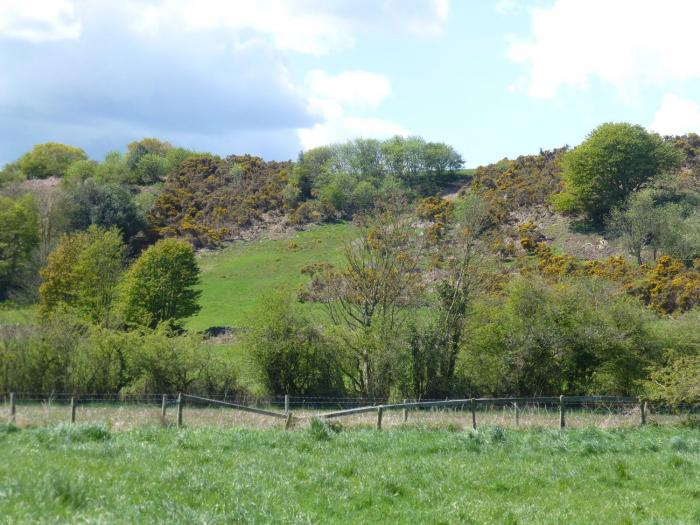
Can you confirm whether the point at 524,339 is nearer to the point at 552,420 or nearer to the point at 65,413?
the point at 552,420

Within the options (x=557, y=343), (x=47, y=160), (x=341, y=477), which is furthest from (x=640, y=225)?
(x=47, y=160)

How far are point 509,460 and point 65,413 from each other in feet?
44.3

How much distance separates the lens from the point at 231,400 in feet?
93.4

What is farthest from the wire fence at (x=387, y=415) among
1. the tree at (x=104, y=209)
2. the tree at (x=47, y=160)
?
the tree at (x=47, y=160)

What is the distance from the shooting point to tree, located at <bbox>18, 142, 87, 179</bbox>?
12744 cm

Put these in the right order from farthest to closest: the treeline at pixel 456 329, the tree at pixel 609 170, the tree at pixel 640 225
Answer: the tree at pixel 609 170
the tree at pixel 640 225
the treeline at pixel 456 329

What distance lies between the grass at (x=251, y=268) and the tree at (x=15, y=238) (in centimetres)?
1766

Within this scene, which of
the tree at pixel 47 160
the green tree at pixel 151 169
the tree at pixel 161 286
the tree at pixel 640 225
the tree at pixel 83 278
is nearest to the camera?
the tree at pixel 83 278

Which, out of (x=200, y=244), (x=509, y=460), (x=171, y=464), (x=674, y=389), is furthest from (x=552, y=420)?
(x=200, y=244)

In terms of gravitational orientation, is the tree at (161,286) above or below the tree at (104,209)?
below

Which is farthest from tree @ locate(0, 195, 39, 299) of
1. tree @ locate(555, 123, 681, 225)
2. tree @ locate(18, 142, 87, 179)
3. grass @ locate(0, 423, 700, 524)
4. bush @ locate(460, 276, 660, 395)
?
grass @ locate(0, 423, 700, 524)

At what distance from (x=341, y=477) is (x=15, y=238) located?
221 ft

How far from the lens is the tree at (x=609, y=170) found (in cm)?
7256

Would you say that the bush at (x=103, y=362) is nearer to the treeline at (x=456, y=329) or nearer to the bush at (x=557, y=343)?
the treeline at (x=456, y=329)
